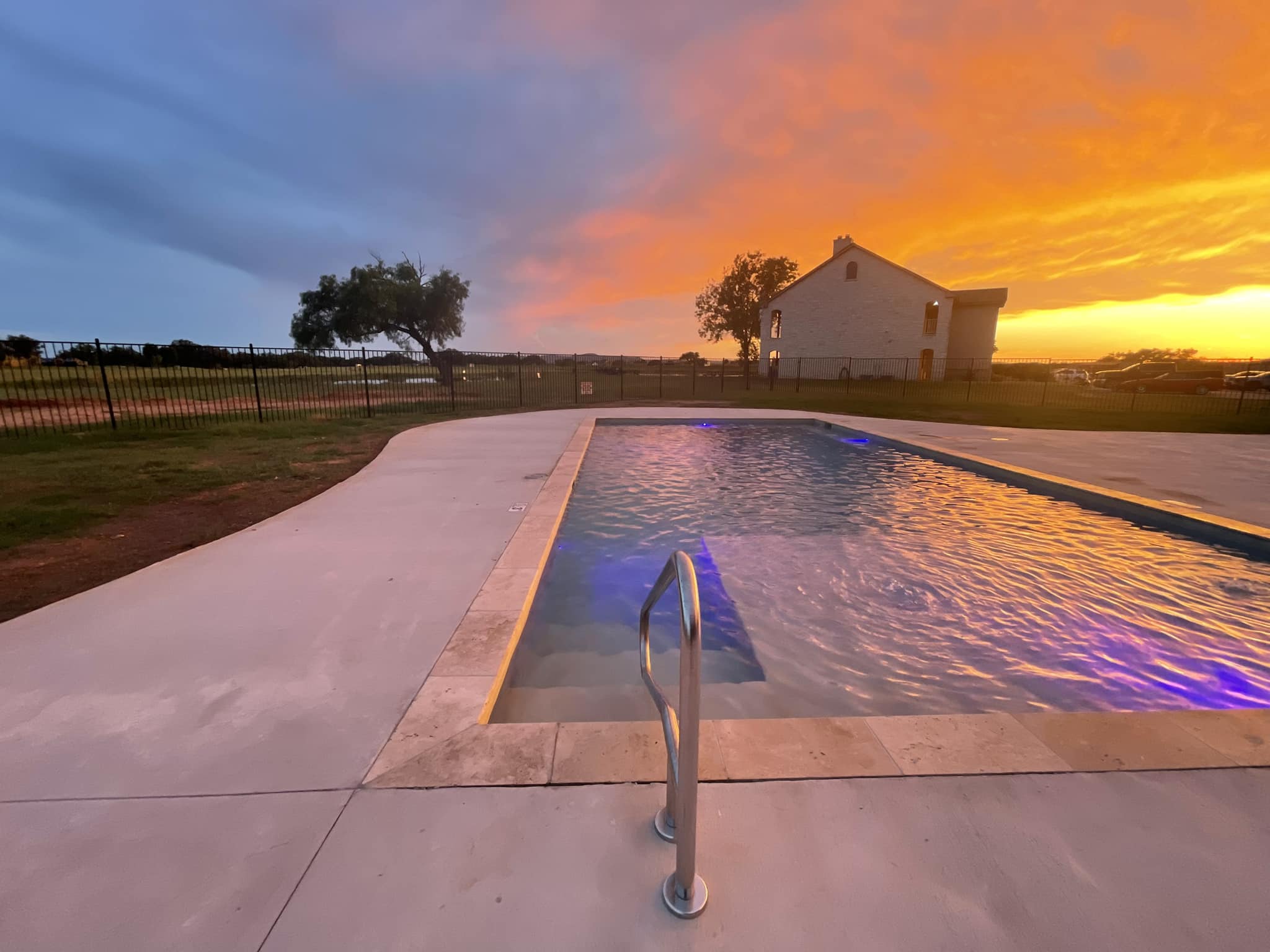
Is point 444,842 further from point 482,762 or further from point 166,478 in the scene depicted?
point 166,478

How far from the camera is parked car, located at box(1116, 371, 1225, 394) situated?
27922 millimetres

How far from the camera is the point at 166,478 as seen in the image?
25.4ft

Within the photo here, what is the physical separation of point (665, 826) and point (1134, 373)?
1776 inches

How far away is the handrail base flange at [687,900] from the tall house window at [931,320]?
3542 centimetres

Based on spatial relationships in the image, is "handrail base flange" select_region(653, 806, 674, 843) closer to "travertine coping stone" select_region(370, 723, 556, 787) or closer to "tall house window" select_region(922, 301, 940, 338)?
"travertine coping stone" select_region(370, 723, 556, 787)

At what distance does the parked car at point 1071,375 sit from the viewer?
3828 cm

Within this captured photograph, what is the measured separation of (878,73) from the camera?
36.4 ft

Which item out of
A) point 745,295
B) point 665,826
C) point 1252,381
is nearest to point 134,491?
point 665,826

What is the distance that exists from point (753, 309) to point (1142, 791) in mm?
55656

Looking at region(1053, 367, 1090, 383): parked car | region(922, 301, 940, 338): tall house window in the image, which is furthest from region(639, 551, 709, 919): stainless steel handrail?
region(1053, 367, 1090, 383): parked car

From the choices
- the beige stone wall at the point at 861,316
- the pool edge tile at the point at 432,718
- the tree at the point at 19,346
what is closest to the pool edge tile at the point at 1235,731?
the pool edge tile at the point at 432,718

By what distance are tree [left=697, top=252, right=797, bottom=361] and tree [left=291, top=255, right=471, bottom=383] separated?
2757 cm

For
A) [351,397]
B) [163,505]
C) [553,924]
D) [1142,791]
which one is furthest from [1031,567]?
[351,397]

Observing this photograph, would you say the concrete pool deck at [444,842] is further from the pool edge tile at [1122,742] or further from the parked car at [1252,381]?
the parked car at [1252,381]
